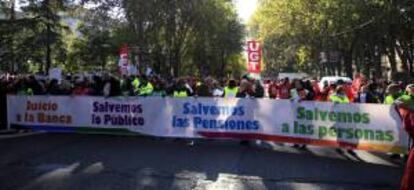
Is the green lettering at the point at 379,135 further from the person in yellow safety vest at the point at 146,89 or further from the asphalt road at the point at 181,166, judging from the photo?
the person in yellow safety vest at the point at 146,89

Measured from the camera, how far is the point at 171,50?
6388 centimetres

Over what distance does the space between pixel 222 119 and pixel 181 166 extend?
3.68 meters

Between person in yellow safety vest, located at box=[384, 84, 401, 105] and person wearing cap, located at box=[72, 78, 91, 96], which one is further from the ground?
person wearing cap, located at box=[72, 78, 91, 96]

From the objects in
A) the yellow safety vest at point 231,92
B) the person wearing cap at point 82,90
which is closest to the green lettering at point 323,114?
the yellow safety vest at point 231,92

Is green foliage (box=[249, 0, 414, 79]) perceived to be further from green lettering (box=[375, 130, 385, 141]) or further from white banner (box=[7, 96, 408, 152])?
green lettering (box=[375, 130, 385, 141])

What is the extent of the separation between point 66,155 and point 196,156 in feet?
7.92

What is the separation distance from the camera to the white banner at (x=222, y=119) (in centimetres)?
1458

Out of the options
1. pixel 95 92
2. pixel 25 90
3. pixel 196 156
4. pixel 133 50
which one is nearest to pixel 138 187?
pixel 196 156

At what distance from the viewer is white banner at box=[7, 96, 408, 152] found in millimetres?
14578

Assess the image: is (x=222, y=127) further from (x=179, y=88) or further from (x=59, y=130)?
(x=59, y=130)

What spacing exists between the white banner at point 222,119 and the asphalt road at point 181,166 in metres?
0.32

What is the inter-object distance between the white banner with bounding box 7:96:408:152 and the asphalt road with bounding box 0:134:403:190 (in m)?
0.32

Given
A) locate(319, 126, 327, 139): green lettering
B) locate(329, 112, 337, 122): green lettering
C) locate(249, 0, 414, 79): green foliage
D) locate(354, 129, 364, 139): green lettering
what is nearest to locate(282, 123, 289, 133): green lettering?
locate(319, 126, 327, 139): green lettering

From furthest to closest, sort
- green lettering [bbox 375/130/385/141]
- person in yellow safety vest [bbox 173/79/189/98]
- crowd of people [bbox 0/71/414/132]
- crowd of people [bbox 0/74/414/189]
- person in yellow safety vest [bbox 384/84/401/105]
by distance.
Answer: person in yellow safety vest [bbox 173/79/189/98], crowd of people [bbox 0/71/414/132], crowd of people [bbox 0/74/414/189], person in yellow safety vest [bbox 384/84/401/105], green lettering [bbox 375/130/385/141]
